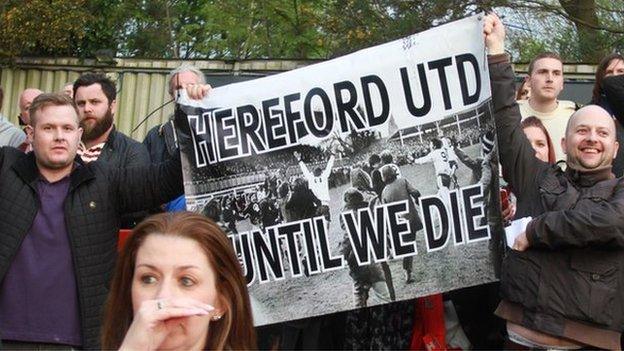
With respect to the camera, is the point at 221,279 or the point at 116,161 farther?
the point at 116,161

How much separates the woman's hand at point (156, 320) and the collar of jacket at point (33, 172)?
279 cm

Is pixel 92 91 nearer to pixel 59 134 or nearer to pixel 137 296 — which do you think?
pixel 59 134

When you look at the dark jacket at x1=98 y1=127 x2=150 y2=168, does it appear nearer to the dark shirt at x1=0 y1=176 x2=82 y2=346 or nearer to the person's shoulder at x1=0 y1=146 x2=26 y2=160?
the person's shoulder at x1=0 y1=146 x2=26 y2=160

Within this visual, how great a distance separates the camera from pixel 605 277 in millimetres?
5027

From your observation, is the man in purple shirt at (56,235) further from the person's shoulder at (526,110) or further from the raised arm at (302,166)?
the person's shoulder at (526,110)

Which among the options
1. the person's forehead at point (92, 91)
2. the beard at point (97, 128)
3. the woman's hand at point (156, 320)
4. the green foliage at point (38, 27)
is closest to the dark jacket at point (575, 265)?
the beard at point (97, 128)

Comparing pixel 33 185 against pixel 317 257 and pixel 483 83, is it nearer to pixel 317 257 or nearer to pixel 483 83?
pixel 317 257

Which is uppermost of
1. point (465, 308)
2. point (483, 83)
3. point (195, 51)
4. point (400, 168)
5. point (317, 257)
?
point (195, 51)

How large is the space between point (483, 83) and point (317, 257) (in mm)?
1228

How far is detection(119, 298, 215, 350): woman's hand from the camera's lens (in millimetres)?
2492

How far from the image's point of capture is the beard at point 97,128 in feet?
21.1

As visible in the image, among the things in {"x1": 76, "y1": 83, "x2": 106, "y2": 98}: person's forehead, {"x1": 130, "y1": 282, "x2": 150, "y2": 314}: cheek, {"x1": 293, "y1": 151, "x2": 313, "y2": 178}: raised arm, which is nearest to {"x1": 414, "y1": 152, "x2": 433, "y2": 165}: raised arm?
{"x1": 293, "y1": 151, "x2": 313, "y2": 178}: raised arm

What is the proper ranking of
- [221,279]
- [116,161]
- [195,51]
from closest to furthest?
[221,279] < [116,161] < [195,51]

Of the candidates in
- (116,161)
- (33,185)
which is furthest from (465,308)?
(33,185)
